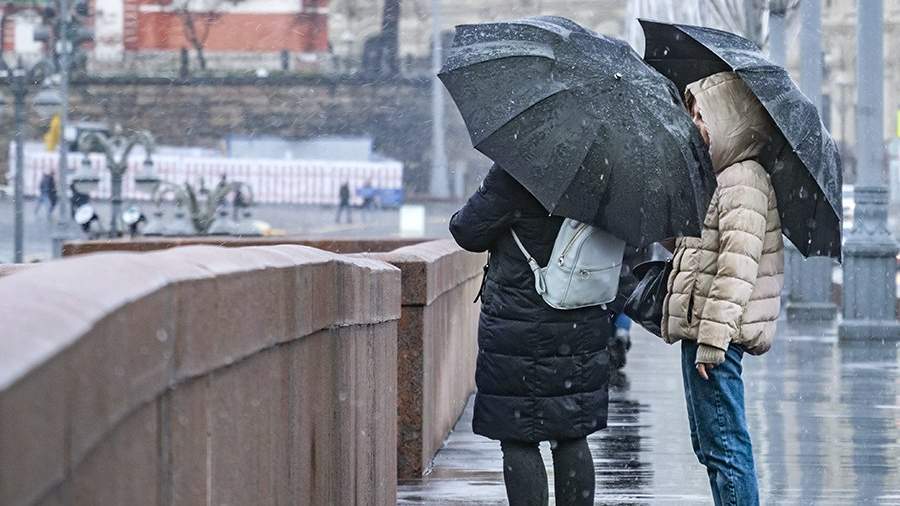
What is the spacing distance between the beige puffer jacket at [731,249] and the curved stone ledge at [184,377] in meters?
1.05

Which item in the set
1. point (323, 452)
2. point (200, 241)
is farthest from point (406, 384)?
point (200, 241)

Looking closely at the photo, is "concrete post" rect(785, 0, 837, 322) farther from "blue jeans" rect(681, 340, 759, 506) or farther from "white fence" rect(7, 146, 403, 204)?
"white fence" rect(7, 146, 403, 204)

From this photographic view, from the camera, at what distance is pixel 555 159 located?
5559mm

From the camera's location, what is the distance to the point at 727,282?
557 centimetres

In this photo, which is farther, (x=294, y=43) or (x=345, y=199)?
(x=294, y=43)

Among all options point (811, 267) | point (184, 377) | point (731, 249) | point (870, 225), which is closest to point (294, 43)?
point (811, 267)

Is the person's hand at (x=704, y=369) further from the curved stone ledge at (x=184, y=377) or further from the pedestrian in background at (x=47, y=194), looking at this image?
the pedestrian in background at (x=47, y=194)

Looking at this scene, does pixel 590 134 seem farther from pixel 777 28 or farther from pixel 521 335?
pixel 777 28

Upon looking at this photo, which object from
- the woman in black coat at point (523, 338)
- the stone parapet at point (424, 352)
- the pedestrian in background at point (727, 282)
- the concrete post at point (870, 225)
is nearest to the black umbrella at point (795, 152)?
A: the pedestrian in background at point (727, 282)

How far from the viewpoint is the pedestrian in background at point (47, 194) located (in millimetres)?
71188

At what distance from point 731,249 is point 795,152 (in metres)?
0.36

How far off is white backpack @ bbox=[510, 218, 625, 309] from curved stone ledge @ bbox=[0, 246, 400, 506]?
60cm

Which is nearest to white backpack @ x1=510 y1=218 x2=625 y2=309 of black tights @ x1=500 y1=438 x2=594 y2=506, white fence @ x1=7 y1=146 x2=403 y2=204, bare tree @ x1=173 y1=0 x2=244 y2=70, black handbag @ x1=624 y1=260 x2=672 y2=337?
black handbag @ x1=624 y1=260 x2=672 y2=337

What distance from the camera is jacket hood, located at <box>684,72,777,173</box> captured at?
5.77 m
